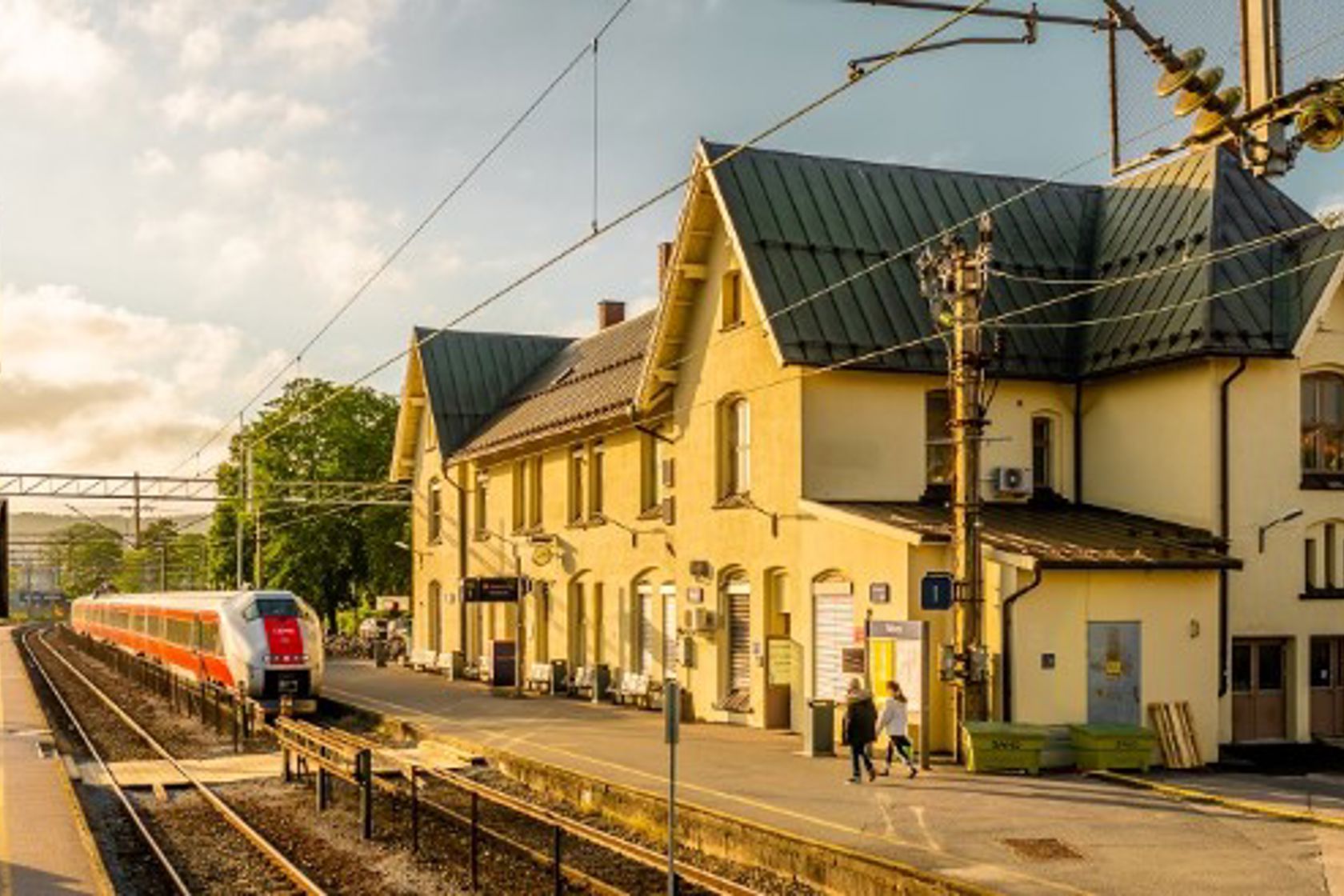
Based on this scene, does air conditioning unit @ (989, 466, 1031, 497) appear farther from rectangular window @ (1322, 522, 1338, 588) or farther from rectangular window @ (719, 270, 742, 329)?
rectangular window @ (719, 270, 742, 329)

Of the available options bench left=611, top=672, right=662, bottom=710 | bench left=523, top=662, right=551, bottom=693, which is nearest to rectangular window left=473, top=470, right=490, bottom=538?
bench left=523, top=662, right=551, bottom=693

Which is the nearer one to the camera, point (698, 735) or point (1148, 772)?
point (1148, 772)

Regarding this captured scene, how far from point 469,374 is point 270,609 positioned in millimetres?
13800

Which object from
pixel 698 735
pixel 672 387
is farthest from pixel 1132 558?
pixel 672 387

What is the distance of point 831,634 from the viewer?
1036 inches

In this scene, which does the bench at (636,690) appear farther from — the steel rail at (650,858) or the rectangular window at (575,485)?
the steel rail at (650,858)

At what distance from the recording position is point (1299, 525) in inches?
1021

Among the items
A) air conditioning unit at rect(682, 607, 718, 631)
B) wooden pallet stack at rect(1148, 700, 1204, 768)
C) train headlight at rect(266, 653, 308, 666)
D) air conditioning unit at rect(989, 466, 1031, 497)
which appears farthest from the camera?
train headlight at rect(266, 653, 308, 666)

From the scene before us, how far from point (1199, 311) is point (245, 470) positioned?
53965 mm

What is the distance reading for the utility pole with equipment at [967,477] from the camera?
22.2m

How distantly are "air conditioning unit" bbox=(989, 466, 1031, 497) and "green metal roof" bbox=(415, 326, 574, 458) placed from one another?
22.9 meters

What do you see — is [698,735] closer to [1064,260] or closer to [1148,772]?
[1148,772]

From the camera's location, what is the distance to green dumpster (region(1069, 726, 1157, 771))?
22141 millimetres

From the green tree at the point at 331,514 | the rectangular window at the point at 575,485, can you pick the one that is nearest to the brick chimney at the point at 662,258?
the rectangular window at the point at 575,485
